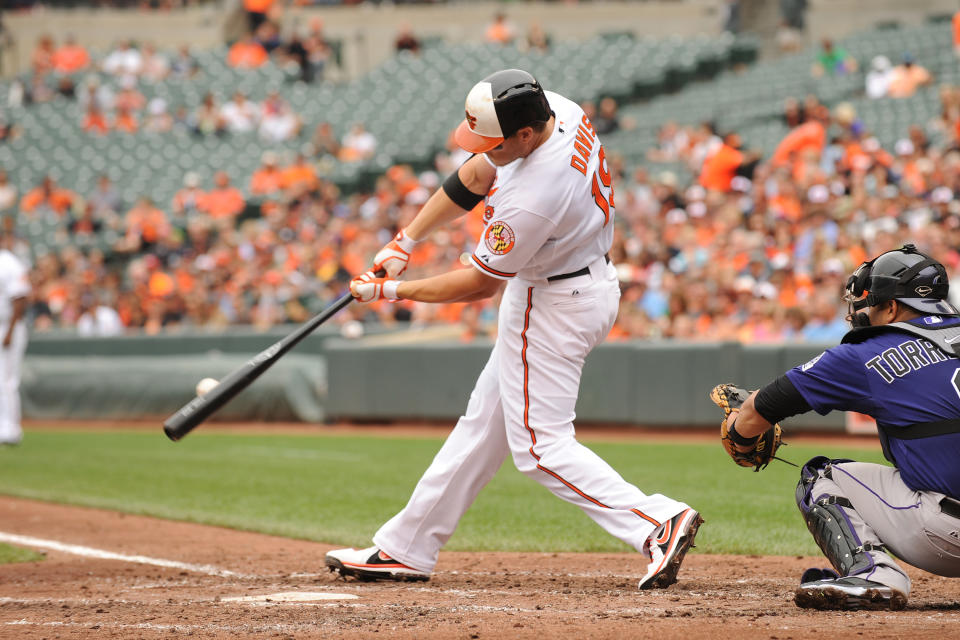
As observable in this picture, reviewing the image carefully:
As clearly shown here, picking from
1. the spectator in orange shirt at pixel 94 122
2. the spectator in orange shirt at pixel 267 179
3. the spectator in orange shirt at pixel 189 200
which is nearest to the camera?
the spectator in orange shirt at pixel 189 200

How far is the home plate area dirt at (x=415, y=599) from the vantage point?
3607mm

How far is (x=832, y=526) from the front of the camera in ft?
12.9

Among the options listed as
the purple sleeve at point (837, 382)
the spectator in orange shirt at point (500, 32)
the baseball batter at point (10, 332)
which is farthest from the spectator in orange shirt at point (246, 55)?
the purple sleeve at point (837, 382)

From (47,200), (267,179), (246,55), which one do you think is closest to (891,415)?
(267,179)

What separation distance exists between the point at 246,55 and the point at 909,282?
77.4 ft

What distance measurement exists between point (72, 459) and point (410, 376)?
3872mm

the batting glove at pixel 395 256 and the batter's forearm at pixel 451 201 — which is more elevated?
the batter's forearm at pixel 451 201

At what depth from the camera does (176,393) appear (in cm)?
1420

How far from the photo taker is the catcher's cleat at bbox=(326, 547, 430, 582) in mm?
4840

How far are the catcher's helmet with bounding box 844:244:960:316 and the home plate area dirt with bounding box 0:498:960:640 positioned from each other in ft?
3.26

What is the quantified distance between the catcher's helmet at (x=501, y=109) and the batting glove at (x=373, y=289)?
0.64m

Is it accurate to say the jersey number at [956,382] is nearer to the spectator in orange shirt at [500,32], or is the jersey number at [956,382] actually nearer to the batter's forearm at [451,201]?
the batter's forearm at [451,201]

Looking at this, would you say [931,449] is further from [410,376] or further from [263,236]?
[263,236]

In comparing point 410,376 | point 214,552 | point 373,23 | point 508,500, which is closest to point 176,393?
point 410,376
